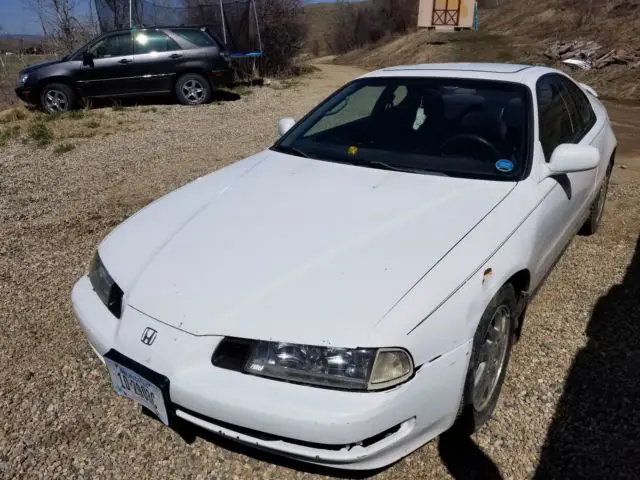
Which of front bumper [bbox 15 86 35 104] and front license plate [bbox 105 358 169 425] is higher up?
front license plate [bbox 105 358 169 425]

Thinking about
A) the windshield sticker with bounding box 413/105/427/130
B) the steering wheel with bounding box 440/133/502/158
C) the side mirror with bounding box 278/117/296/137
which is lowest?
the side mirror with bounding box 278/117/296/137

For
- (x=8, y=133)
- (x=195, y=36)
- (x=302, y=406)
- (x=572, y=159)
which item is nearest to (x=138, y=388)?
(x=302, y=406)

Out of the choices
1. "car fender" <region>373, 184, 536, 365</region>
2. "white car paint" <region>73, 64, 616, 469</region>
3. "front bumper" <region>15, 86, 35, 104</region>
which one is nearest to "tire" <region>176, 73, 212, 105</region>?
"front bumper" <region>15, 86, 35, 104</region>

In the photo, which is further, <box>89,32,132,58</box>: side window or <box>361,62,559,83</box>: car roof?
<box>89,32,132,58</box>: side window

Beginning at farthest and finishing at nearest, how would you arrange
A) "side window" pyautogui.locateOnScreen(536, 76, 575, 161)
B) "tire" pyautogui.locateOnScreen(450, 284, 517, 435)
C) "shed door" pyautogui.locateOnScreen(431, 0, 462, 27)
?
"shed door" pyautogui.locateOnScreen(431, 0, 462, 27)
"side window" pyautogui.locateOnScreen(536, 76, 575, 161)
"tire" pyautogui.locateOnScreen(450, 284, 517, 435)

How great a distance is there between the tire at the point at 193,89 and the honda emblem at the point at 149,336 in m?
10.0

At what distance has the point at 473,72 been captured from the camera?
3.26 m

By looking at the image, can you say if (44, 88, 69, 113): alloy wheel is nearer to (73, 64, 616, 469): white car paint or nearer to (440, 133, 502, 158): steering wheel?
(73, 64, 616, 469): white car paint

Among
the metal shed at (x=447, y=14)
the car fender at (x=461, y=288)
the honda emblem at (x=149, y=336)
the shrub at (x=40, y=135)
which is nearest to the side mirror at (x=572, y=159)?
the car fender at (x=461, y=288)

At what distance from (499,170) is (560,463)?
4.46 ft

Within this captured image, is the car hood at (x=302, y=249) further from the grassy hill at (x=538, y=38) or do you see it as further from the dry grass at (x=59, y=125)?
the grassy hill at (x=538, y=38)

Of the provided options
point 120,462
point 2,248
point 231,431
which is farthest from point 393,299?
point 2,248

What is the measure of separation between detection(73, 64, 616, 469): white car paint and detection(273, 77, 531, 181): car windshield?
132 millimetres

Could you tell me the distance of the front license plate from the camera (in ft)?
6.19
